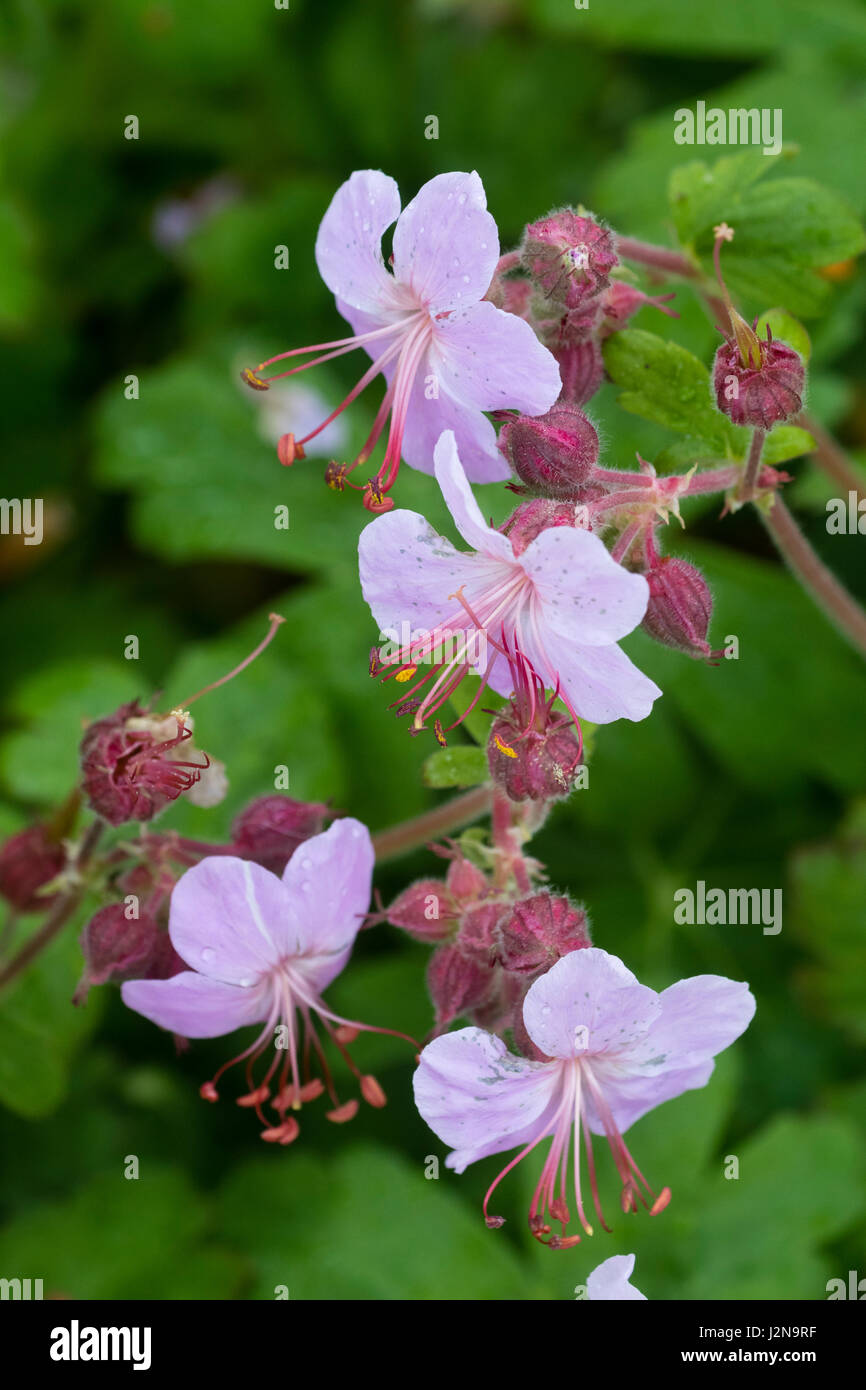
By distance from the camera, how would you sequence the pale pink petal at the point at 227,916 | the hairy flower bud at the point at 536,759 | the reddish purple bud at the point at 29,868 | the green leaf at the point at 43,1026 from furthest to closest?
the green leaf at the point at 43,1026
the reddish purple bud at the point at 29,868
the pale pink petal at the point at 227,916
the hairy flower bud at the point at 536,759

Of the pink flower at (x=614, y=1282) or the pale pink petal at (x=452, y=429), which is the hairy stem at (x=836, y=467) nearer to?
the pale pink petal at (x=452, y=429)

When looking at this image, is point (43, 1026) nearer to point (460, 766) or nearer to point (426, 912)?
point (426, 912)

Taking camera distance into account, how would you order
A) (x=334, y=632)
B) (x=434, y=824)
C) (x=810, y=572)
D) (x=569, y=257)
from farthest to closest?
(x=334, y=632), (x=810, y=572), (x=434, y=824), (x=569, y=257)

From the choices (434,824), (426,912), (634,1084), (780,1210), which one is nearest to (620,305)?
(434,824)

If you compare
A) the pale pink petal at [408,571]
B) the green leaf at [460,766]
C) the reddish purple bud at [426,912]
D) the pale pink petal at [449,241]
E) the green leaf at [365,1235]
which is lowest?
the green leaf at [365,1235]

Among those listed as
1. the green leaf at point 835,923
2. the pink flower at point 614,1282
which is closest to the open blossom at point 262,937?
the pink flower at point 614,1282

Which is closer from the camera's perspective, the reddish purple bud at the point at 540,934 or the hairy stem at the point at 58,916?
the reddish purple bud at the point at 540,934

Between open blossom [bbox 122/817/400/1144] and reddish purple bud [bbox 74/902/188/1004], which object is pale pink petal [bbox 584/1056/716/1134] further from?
reddish purple bud [bbox 74/902/188/1004]

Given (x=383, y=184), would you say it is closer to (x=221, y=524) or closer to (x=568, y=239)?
(x=568, y=239)
